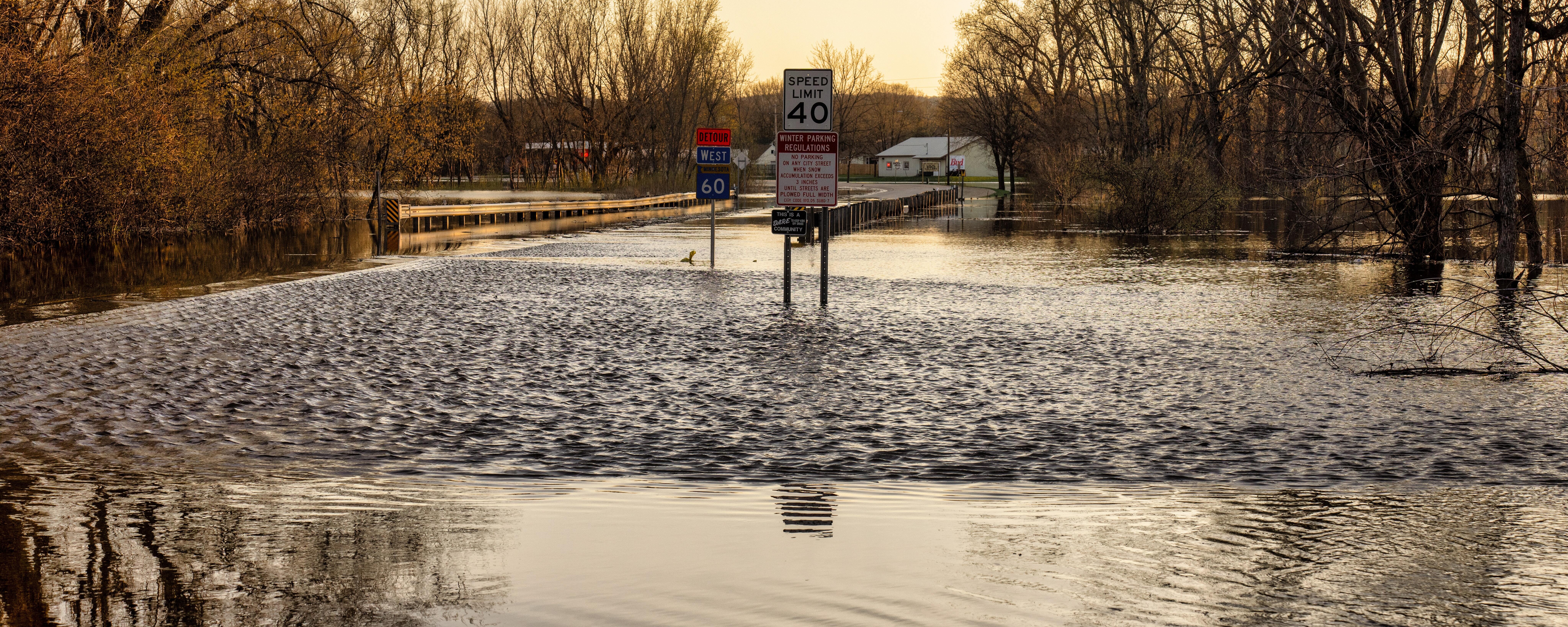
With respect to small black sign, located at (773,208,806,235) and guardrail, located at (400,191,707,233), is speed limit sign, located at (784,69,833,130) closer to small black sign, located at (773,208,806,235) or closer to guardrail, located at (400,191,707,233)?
small black sign, located at (773,208,806,235)

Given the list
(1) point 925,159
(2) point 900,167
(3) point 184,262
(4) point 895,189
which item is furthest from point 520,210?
(2) point 900,167

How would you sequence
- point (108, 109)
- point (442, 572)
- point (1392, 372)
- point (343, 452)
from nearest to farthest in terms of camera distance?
point (442, 572) < point (343, 452) < point (1392, 372) < point (108, 109)

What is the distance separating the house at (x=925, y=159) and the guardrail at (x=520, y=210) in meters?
97.7

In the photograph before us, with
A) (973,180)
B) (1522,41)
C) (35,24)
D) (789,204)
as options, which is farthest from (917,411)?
(973,180)

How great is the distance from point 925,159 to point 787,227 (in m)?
152

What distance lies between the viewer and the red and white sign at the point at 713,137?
26.0 m

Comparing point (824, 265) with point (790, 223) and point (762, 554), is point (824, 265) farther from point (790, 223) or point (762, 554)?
point (762, 554)

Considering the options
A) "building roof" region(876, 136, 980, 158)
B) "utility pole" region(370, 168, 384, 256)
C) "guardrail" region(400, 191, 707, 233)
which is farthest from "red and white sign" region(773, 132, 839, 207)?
"building roof" region(876, 136, 980, 158)

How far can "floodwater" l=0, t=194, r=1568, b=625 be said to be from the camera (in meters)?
4.82

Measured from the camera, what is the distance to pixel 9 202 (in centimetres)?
2652

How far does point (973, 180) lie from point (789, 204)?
130719mm

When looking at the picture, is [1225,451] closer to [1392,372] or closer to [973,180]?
[1392,372]

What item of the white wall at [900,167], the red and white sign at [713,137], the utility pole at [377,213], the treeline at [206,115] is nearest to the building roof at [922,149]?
the white wall at [900,167]

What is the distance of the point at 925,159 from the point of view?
166875mm
